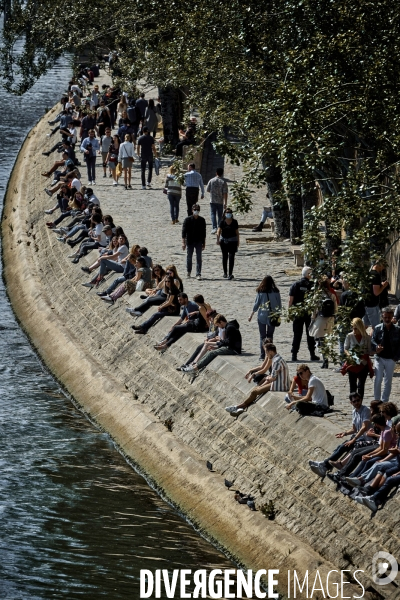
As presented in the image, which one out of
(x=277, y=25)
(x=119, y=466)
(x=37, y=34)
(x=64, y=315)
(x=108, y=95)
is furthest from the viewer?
(x=108, y=95)

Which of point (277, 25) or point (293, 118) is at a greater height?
point (277, 25)

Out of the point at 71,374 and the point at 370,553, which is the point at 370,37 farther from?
the point at 71,374

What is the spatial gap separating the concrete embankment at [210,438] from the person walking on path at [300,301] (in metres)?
0.99

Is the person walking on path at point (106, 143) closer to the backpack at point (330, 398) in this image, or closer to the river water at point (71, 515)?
the river water at point (71, 515)

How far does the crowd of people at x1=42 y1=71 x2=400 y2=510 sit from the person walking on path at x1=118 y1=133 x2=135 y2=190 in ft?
0.14

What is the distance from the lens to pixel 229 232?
89.8 ft

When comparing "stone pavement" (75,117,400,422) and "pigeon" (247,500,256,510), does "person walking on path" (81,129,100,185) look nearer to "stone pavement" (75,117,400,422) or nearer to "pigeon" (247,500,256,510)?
"stone pavement" (75,117,400,422)

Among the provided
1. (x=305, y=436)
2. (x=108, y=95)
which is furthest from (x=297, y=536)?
(x=108, y=95)

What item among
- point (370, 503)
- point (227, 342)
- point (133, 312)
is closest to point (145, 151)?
point (133, 312)

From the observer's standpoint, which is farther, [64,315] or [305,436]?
[64,315]

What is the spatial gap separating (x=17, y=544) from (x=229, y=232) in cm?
1037

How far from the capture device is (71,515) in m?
19.6

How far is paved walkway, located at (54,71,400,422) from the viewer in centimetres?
2181

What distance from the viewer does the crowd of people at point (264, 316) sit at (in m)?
16.2
